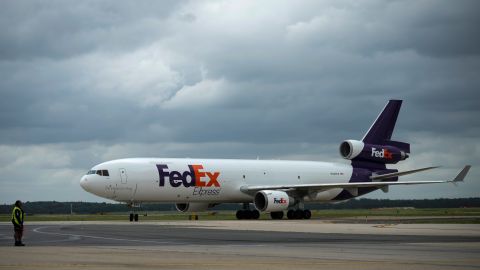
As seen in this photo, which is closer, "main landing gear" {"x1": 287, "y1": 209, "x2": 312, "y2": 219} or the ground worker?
the ground worker

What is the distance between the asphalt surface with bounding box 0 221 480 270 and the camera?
55.9 feet

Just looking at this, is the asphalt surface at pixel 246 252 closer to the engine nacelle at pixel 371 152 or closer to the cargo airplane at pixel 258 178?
the cargo airplane at pixel 258 178

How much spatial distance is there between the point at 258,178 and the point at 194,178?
606 cm

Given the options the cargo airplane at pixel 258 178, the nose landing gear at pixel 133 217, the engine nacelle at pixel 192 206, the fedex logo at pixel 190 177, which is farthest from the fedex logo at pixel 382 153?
the nose landing gear at pixel 133 217

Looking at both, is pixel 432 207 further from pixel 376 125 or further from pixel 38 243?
pixel 38 243

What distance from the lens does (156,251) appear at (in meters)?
21.2

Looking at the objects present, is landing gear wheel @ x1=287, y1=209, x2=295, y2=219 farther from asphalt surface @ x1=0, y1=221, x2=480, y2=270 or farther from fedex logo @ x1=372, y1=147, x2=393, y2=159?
asphalt surface @ x1=0, y1=221, x2=480, y2=270

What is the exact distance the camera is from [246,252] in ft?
68.0

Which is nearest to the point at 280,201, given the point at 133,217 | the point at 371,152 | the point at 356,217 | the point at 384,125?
the point at 356,217

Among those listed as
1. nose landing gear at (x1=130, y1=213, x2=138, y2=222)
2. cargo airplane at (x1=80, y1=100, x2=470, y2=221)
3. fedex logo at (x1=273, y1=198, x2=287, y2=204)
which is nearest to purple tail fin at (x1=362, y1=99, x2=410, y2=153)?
cargo airplane at (x1=80, y1=100, x2=470, y2=221)

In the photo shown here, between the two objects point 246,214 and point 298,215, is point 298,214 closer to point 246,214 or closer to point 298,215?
point 298,215

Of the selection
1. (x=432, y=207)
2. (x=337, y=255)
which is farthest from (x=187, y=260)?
(x=432, y=207)

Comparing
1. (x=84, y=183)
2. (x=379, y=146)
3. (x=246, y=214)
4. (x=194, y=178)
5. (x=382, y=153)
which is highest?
(x=379, y=146)

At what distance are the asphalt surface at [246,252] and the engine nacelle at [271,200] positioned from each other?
25.1 m
